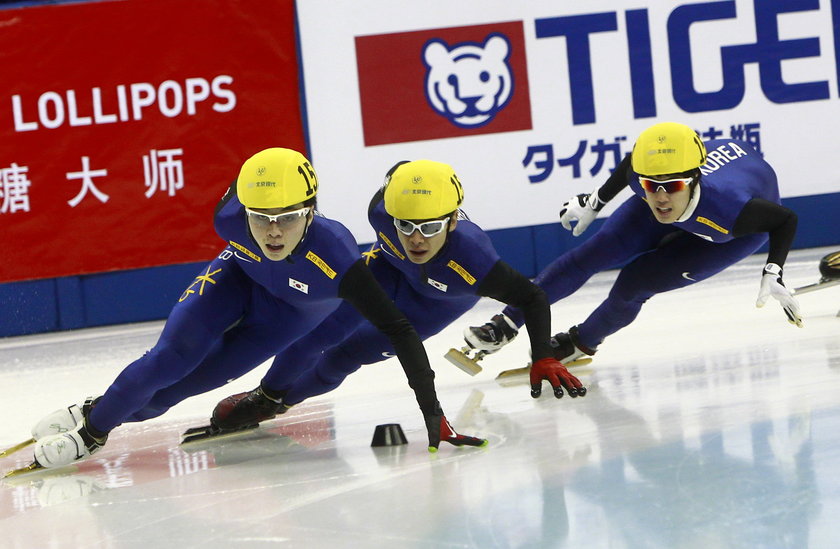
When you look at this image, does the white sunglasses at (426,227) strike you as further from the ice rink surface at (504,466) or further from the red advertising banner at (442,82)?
the red advertising banner at (442,82)

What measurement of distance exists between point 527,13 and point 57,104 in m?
3.22

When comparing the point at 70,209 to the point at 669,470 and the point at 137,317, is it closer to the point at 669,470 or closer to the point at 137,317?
the point at 137,317

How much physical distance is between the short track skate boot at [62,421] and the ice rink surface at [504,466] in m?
0.12

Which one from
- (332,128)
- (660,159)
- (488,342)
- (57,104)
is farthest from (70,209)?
(660,159)

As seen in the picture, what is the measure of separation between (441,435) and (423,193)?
81cm

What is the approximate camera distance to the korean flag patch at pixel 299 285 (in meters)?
3.66

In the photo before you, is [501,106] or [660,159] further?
[501,106]

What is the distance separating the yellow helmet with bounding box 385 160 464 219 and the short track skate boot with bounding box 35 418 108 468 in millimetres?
1245

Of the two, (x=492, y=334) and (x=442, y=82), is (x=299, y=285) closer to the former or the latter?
(x=492, y=334)

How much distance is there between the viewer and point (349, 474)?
3.39 metres

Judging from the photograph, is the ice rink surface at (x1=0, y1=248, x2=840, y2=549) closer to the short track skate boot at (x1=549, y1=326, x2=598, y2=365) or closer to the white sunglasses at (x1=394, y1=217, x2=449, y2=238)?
the short track skate boot at (x1=549, y1=326, x2=598, y2=365)

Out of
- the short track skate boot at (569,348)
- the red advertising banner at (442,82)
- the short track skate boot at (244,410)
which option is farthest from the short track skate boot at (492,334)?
the red advertising banner at (442,82)

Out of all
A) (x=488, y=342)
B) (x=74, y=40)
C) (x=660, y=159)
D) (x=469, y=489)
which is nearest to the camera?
(x=469, y=489)

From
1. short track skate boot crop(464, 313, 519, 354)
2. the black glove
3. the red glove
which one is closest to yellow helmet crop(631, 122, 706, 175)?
short track skate boot crop(464, 313, 519, 354)
